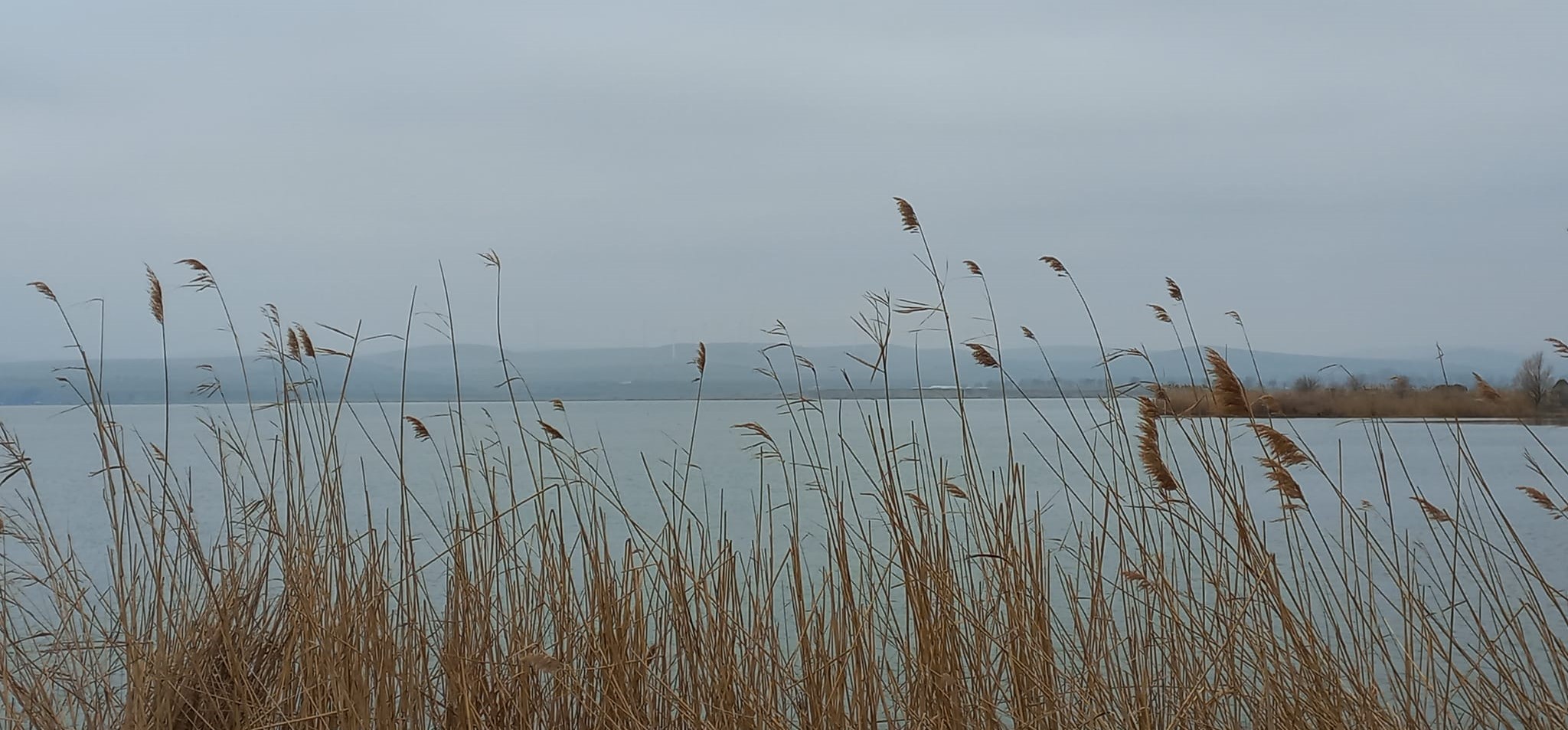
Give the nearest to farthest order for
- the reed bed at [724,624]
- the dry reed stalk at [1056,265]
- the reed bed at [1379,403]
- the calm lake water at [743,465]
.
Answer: the reed bed at [724,624] < the reed bed at [1379,403] < the dry reed stalk at [1056,265] < the calm lake water at [743,465]

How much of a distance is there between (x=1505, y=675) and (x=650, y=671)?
5.74 ft

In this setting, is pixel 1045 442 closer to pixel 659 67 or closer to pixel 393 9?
pixel 659 67

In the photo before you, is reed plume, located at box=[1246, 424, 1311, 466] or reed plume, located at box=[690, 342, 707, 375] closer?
reed plume, located at box=[1246, 424, 1311, 466]

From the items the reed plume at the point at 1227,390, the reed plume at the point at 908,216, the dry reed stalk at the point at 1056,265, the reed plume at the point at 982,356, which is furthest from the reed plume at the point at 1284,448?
the reed plume at the point at 908,216

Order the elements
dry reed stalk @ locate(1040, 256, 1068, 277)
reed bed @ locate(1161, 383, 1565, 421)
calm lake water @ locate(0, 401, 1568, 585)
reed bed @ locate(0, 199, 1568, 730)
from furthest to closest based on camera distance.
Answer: calm lake water @ locate(0, 401, 1568, 585)
dry reed stalk @ locate(1040, 256, 1068, 277)
reed bed @ locate(1161, 383, 1565, 421)
reed bed @ locate(0, 199, 1568, 730)

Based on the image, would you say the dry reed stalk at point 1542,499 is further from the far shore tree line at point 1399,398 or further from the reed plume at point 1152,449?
the reed plume at point 1152,449

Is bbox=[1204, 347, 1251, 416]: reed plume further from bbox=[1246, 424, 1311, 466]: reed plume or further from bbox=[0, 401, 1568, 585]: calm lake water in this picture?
bbox=[0, 401, 1568, 585]: calm lake water

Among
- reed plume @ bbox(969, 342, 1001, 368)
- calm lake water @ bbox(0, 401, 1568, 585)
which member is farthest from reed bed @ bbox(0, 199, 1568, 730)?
calm lake water @ bbox(0, 401, 1568, 585)

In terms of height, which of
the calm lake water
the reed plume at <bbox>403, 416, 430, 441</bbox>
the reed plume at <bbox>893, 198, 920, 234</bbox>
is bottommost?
the calm lake water

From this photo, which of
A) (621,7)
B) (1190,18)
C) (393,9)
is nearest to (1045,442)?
(1190,18)

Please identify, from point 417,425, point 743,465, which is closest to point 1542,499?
point 417,425

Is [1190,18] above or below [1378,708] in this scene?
above

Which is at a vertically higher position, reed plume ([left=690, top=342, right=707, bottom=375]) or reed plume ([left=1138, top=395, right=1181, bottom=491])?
reed plume ([left=690, top=342, right=707, bottom=375])

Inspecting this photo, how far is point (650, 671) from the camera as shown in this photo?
2041mm
